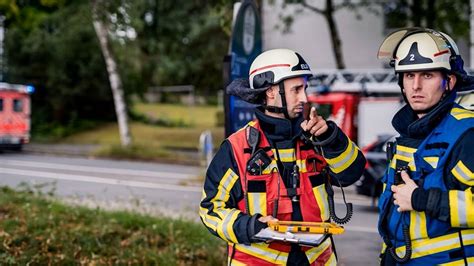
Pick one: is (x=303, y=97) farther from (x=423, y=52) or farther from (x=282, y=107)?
(x=423, y=52)

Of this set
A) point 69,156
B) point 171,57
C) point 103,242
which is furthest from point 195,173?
point 103,242

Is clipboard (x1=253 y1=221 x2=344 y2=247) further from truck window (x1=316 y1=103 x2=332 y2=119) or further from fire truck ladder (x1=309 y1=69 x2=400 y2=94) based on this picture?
fire truck ladder (x1=309 y1=69 x2=400 y2=94)

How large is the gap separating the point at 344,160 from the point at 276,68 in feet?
1.76

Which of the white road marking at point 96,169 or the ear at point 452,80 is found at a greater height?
the ear at point 452,80

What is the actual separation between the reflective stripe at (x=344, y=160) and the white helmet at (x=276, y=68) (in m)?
0.41

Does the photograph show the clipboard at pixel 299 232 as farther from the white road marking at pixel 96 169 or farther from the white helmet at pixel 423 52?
the white road marking at pixel 96 169

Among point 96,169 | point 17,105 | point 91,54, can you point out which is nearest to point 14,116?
point 17,105

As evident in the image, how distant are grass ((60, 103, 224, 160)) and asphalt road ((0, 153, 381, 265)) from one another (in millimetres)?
1034

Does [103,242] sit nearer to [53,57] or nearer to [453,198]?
[453,198]

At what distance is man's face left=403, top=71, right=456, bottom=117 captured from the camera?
3.04 metres

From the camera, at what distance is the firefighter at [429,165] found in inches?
112

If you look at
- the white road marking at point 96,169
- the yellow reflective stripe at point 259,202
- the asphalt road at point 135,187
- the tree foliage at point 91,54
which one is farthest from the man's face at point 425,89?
the tree foliage at point 91,54

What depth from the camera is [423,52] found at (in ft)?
10.1

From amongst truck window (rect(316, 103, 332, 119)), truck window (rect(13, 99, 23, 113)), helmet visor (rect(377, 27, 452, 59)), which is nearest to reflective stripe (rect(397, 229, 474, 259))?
helmet visor (rect(377, 27, 452, 59))
